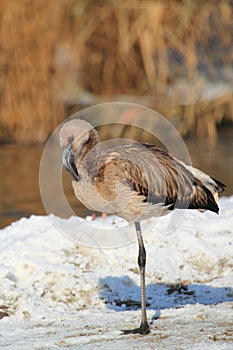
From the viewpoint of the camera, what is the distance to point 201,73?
15.3 meters

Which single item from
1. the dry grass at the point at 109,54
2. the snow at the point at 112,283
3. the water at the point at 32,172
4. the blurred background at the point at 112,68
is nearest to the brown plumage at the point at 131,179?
the snow at the point at 112,283

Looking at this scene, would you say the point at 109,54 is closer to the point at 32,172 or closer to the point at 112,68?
the point at 112,68

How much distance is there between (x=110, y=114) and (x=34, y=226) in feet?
24.2

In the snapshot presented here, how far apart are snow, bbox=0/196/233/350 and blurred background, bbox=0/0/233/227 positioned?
498cm

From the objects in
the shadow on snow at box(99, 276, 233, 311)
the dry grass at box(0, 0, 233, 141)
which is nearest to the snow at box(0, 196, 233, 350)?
the shadow on snow at box(99, 276, 233, 311)

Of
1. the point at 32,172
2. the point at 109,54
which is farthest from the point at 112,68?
the point at 32,172

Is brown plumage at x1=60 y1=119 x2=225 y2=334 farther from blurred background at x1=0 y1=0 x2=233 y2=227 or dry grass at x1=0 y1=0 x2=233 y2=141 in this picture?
dry grass at x1=0 y1=0 x2=233 y2=141

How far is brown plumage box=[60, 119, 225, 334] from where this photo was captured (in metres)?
5.33

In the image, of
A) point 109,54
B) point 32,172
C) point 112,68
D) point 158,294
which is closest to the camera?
point 158,294

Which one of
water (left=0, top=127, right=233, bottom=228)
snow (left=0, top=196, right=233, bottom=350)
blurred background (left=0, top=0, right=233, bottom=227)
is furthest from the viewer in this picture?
blurred background (left=0, top=0, right=233, bottom=227)

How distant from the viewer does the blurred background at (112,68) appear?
512 inches

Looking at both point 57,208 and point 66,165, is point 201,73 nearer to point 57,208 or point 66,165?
point 57,208

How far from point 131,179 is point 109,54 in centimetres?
968

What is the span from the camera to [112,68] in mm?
15000
